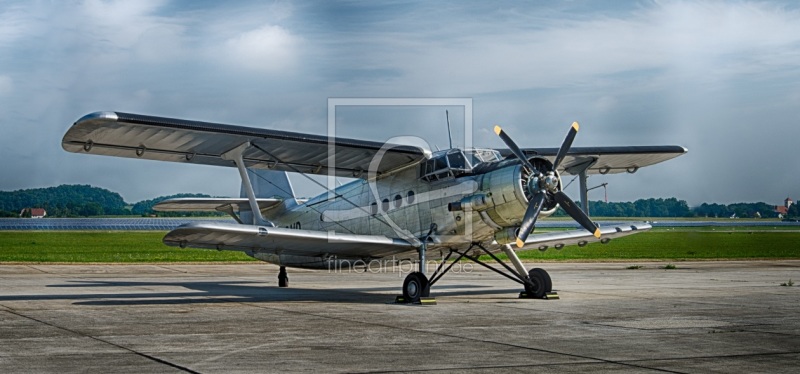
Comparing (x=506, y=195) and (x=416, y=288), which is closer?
(x=506, y=195)

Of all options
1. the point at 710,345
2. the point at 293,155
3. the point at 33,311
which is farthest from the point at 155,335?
the point at 293,155

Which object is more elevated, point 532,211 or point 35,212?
point 35,212

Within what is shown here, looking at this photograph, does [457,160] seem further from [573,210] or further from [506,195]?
[573,210]

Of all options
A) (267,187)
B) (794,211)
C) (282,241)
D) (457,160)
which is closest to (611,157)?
(457,160)

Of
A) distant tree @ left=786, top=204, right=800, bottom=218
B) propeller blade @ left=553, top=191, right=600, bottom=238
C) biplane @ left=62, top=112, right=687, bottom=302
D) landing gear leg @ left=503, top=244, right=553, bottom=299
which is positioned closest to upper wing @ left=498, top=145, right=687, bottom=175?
biplane @ left=62, top=112, right=687, bottom=302

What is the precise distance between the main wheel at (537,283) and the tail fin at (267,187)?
802cm

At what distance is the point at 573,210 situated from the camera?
17109mm

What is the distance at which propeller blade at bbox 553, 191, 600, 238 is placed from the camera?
16625 mm

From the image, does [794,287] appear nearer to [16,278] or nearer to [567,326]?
[567,326]

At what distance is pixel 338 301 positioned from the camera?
17719mm

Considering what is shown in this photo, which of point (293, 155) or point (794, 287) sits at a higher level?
point (293, 155)

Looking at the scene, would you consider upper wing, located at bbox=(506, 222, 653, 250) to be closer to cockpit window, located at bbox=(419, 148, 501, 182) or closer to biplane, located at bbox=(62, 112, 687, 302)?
biplane, located at bbox=(62, 112, 687, 302)

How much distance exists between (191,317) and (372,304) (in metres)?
4.11

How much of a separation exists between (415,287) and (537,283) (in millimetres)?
2777
